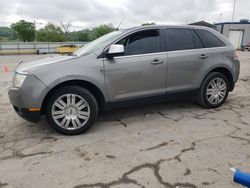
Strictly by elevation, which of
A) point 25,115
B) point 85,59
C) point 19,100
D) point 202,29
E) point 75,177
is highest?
point 202,29

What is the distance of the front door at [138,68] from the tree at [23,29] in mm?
55788

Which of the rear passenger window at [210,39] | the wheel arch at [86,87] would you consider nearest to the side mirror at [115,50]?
the wheel arch at [86,87]

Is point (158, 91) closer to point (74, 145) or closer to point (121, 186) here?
point (74, 145)

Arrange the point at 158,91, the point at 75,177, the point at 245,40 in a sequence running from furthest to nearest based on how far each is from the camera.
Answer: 1. the point at 245,40
2. the point at 158,91
3. the point at 75,177

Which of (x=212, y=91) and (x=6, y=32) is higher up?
(x=6, y=32)

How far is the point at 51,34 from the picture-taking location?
6419 centimetres

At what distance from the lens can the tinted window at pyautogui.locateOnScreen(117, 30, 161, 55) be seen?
408 centimetres

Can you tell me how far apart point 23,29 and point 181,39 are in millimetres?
56678

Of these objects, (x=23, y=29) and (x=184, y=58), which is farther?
(x=23, y=29)

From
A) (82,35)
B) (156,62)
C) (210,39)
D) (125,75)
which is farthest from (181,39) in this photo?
(82,35)

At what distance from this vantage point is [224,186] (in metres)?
2.43

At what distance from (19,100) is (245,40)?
4499cm

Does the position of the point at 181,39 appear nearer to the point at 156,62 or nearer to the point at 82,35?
the point at 156,62

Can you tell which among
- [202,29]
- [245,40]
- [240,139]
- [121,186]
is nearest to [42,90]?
[121,186]
